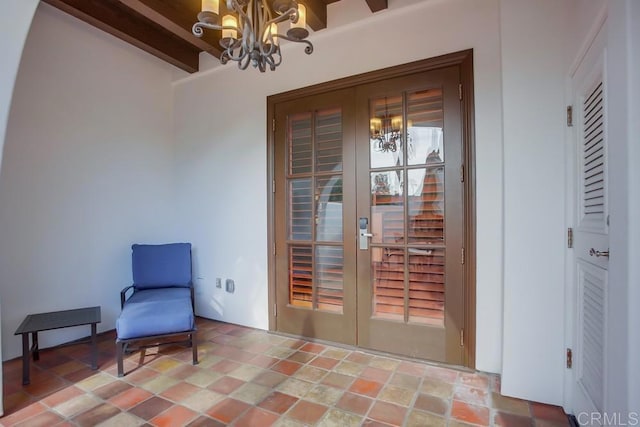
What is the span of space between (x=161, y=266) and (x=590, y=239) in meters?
3.49

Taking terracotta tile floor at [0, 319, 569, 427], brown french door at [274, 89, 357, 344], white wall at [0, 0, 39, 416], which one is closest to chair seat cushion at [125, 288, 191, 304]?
terracotta tile floor at [0, 319, 569, 427]

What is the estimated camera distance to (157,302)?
2.66 metres

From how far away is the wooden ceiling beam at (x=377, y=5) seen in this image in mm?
2520

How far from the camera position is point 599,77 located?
144cm

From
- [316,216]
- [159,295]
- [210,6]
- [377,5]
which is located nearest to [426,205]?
[316,216]

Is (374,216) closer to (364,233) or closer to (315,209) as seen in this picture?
(364,233)

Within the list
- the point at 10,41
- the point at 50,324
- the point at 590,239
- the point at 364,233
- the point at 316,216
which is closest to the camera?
the point at 590,239

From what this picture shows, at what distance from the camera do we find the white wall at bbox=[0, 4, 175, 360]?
2.68m

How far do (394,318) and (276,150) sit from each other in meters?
1.94

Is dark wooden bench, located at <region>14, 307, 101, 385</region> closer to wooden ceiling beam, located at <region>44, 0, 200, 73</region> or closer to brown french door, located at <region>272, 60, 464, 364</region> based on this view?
brown french door, located at <region>272, 60, 464, 364</region>

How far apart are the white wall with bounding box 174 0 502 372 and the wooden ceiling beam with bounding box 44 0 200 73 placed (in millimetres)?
295

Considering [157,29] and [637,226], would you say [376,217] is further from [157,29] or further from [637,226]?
[157,29]

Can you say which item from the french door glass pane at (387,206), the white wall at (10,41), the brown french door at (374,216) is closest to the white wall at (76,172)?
the white wall at (10,41)

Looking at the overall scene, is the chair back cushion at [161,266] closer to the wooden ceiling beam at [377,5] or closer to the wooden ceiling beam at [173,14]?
the wooden ceiling beam at [173,14]
